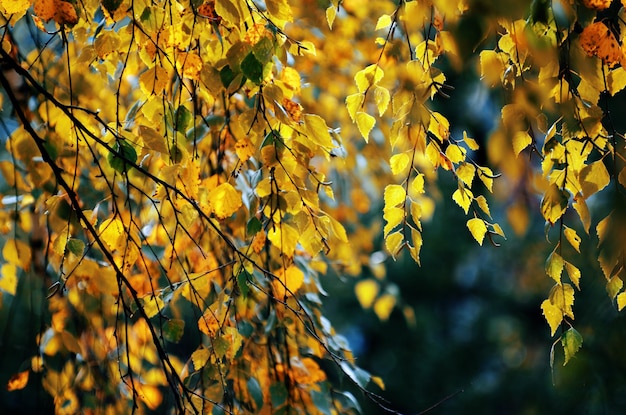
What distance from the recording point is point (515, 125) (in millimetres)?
750

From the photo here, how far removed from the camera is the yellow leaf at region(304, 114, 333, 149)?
0.95 meters

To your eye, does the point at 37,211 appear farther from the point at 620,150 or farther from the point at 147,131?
the point at 620,150

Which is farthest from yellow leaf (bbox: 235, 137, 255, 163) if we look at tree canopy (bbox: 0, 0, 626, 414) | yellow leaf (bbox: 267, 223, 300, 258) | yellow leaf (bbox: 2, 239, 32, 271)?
yellow leaf (bbox: 2, 239, 32, 271)

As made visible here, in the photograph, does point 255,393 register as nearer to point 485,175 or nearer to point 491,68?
point 485,175

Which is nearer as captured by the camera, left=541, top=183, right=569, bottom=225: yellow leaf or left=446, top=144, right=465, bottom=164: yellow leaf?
left=541, top=183, right=569, bottom=225: yellow leaf

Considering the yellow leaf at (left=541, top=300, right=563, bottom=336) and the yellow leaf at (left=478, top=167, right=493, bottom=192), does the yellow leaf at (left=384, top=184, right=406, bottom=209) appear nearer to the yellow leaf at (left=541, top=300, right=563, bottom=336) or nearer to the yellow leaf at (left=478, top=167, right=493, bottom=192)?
the yellow leaf at (left=478, top=167, right=493, bottom=192)

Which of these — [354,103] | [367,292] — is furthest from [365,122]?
[367,292]

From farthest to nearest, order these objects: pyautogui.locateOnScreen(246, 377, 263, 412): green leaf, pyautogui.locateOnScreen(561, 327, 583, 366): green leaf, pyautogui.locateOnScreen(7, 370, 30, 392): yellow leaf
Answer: pyautogui.locateOnScreen(7, 370, 30, 392): yellow leaf < pyautogui.locateOnScreen(246, 377, 263, 412): green leaf < pyautogui.locateOnScreen(561, 327, 583, 366): green leaf

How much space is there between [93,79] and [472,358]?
→ 4.04 m

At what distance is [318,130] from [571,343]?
399 millimetres

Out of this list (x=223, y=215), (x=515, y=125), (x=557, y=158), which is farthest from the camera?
(x=223, y=215)

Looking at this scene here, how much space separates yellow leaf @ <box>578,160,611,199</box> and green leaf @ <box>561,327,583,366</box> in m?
0.17

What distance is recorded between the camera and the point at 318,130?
3.12ft

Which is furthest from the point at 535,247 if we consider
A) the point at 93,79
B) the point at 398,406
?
the point at 93,79
